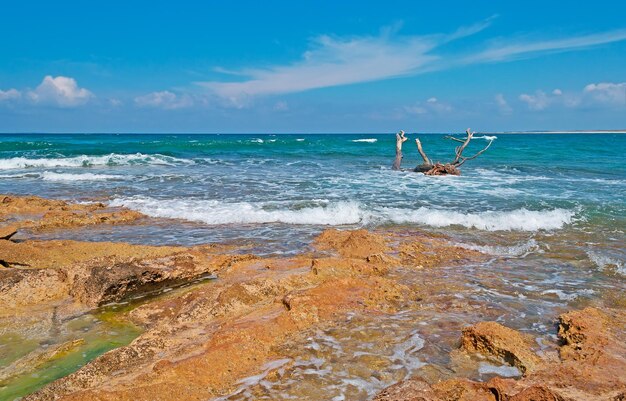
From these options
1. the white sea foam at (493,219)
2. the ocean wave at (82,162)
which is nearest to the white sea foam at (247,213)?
the white sea foam at (493,219)

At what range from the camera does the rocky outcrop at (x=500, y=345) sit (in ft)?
11.3

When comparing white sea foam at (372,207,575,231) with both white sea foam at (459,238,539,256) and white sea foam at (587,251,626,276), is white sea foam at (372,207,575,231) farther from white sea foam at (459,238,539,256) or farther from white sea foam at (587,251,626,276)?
white sea foam at (587,251,626,276)

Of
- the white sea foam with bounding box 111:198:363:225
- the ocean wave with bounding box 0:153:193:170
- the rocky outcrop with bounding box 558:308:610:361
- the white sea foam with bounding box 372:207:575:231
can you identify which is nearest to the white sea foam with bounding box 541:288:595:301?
the rocky outcrop with bounding box 558:308:610:361

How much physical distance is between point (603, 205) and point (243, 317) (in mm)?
11450

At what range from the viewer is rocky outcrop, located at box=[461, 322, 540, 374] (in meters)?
3.43

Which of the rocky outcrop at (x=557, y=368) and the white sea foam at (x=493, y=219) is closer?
the rocky outcrop at (x=557, y=368)

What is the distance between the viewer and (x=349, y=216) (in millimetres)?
9914

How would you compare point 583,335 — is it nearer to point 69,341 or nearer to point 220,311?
point 220,311

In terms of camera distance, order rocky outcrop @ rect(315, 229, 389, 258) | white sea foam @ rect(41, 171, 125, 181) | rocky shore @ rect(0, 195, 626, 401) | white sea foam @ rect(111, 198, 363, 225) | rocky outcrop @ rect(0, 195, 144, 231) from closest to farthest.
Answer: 1. rocky shore @ rect(0, 195, 626, 401)
2. rocky outcrop @ rect(315, 229, 389, 258)
3. rocky outcrop @ rect(0, 195, 144, 231)
4. white sea foam @ rect(111, 198, 363, 225)
5. white sea foam @ rect(41, 171, 125, 181)

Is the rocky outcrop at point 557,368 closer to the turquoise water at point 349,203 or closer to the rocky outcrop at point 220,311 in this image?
the rocky outcrop at point 220,311

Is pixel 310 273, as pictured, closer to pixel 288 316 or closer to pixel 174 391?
pixel 288 316

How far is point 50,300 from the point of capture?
4680 mm

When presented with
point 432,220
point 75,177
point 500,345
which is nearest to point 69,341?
point 500,345

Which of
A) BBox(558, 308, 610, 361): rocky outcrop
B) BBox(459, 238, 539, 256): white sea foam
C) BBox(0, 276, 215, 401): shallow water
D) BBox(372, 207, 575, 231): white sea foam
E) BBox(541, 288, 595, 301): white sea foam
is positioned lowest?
BBox(459, 238, 539, 256): white sea foam
